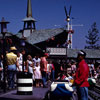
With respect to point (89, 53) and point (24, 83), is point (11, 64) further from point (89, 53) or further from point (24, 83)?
point (89, 53)

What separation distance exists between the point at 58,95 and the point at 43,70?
7.33 m

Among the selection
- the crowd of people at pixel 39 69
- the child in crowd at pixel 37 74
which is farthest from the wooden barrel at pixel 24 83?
the child in crowd at pixel 37 74

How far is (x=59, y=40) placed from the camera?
4644 cm

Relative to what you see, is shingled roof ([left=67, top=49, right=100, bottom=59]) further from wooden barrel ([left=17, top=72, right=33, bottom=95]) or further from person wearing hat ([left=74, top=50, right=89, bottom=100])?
person wearing hat ([left=74, top=50, right=89, bottom=100])

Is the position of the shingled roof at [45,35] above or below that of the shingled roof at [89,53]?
above

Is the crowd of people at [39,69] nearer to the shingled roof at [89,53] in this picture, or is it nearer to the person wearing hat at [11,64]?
the person wearing hat at [11,64]

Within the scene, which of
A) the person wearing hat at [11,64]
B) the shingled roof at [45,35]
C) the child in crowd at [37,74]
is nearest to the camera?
the person wearing hat at [11,64]

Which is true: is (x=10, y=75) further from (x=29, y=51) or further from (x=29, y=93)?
(x=29, y=51)

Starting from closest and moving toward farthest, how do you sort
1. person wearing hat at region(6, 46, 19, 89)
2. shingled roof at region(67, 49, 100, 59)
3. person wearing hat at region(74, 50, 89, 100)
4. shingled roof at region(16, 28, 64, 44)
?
1. person wearing hat at region(74, 50, 89, 100)
2. person wearing hat at region(6, 46, 19, 89)
3. shingled roof at region(16, 28, 64, 44)
4. shingled roof at region(67, 49, 100, 59)

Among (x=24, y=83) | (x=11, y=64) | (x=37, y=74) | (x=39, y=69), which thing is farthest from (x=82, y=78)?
(x=39, y=69)

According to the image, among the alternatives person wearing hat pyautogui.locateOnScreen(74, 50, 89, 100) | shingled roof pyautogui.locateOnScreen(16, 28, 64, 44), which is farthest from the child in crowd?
shingled roof pyautogui.locateOnScreen(16, 28, 64, 44)

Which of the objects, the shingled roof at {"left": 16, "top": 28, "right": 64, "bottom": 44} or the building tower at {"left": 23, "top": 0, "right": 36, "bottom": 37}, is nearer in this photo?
the shingled roof at {"left": 16, "top": 28, "right": 64, "bottom": 44}

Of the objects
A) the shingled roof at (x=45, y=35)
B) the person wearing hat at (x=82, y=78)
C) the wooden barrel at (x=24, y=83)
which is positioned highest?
the shingled roof at (x=45, y=35)

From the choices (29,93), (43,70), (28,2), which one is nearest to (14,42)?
(43,70)
